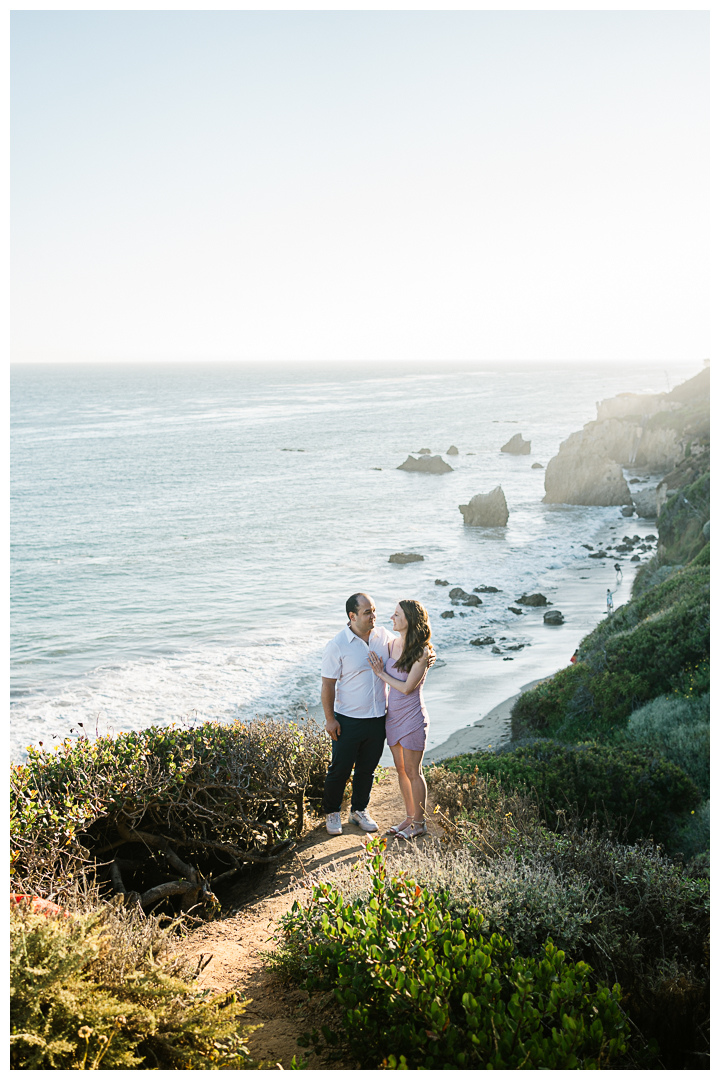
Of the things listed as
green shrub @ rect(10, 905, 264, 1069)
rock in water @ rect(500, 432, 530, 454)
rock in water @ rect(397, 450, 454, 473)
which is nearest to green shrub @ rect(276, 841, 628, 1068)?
green shrub @ rect(10, 905, 264, 1069)

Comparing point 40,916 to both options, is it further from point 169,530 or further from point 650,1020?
point 169,530

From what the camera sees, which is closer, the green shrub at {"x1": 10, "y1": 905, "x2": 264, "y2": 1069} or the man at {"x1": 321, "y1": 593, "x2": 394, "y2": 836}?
the green shrub at {"x1": 10, "y1": 905, "x2": 264, "y2": 1069}

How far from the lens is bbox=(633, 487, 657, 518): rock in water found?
4188 centimetres

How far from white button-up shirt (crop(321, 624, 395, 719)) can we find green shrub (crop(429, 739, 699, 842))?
1.81 m

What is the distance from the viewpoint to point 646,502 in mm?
43031

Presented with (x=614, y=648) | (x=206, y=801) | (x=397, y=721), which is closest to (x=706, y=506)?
(x=614, y=648)

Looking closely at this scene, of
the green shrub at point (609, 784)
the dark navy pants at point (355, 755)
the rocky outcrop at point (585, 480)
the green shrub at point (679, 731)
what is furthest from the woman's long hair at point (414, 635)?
the rocky outcrop at point (585, 480)

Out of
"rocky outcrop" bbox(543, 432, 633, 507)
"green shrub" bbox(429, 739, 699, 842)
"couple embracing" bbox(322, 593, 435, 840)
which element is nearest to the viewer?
"couple embracing" bbox(322, 593, 435, 840)

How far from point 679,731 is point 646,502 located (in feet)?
120

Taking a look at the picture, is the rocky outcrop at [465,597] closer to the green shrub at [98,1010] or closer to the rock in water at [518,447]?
the green shrub at [98,1010]

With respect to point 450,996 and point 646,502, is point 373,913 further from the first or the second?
point 646,502

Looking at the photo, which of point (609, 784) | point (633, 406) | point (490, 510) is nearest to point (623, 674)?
point (609, 784)

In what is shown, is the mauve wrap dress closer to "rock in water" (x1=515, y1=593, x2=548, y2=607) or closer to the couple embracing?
the couple embracing

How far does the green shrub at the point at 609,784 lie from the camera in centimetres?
703
